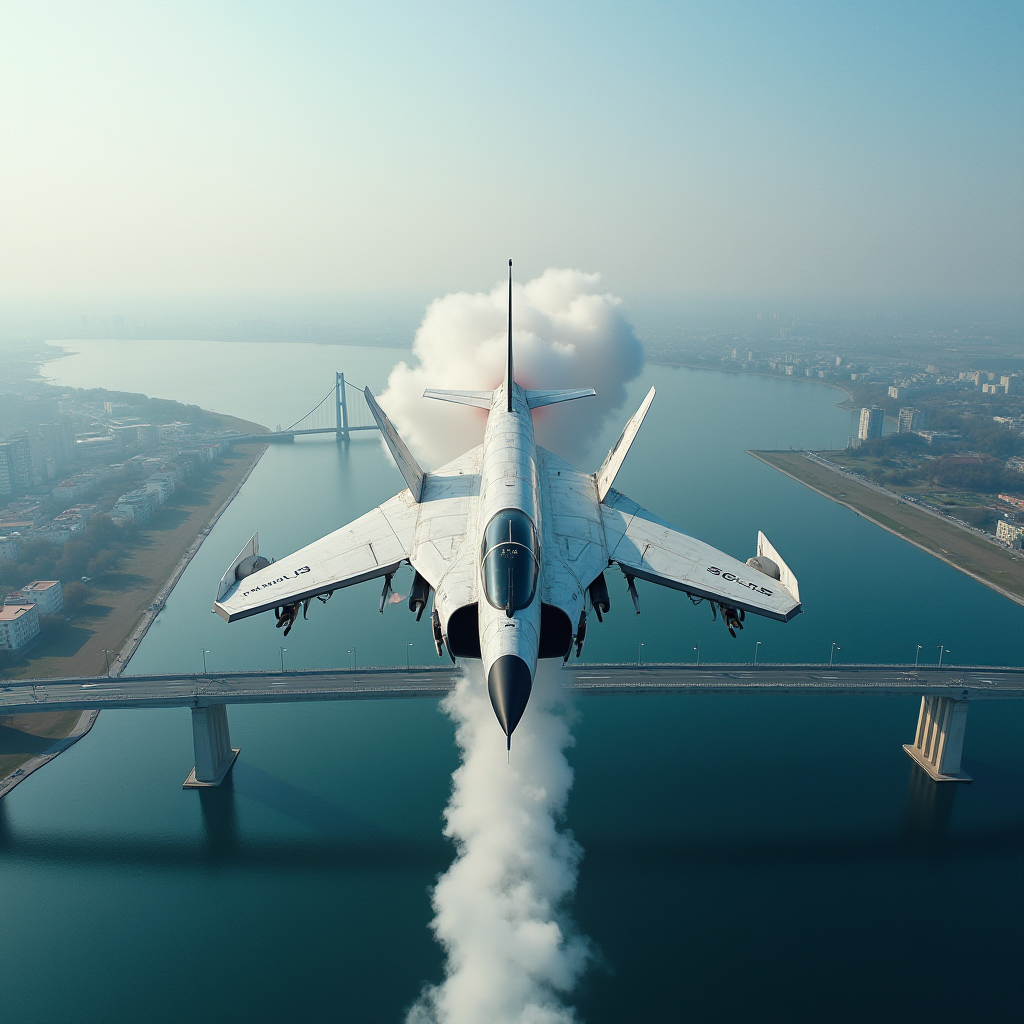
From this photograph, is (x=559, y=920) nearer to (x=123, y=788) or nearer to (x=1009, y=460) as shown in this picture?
(x=123, y=788)

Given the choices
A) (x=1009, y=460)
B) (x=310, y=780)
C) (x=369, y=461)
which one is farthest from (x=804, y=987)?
(x=1009, y=460)

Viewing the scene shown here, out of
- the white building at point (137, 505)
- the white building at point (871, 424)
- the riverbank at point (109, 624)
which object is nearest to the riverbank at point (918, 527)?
the white building at point (871, 424)

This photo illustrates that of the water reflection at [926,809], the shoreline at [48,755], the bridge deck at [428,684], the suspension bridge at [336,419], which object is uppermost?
the suspension bridge at [336,419]

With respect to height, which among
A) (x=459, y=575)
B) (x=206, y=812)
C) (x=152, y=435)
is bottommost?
(x=206, y=812)

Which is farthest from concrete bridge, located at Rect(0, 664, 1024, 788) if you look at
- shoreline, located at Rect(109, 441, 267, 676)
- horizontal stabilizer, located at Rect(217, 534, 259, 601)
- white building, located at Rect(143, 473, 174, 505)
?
white building, located at Rect(143, 473, 174, 505)

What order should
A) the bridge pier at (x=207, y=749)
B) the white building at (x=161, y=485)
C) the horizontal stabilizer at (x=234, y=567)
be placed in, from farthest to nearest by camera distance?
1. the white building at (x=161, y=485)
2. the bridge pier at (x=207, y=749)
3. the horizontal stabilizer at (x=234, y=567)

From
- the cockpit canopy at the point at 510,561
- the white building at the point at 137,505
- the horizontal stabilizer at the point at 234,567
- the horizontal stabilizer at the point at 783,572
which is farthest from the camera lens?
the white building at the point at 137,505

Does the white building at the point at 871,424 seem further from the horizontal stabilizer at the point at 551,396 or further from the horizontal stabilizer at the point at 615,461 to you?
the horizontal stabilizer at the point at 615,461
